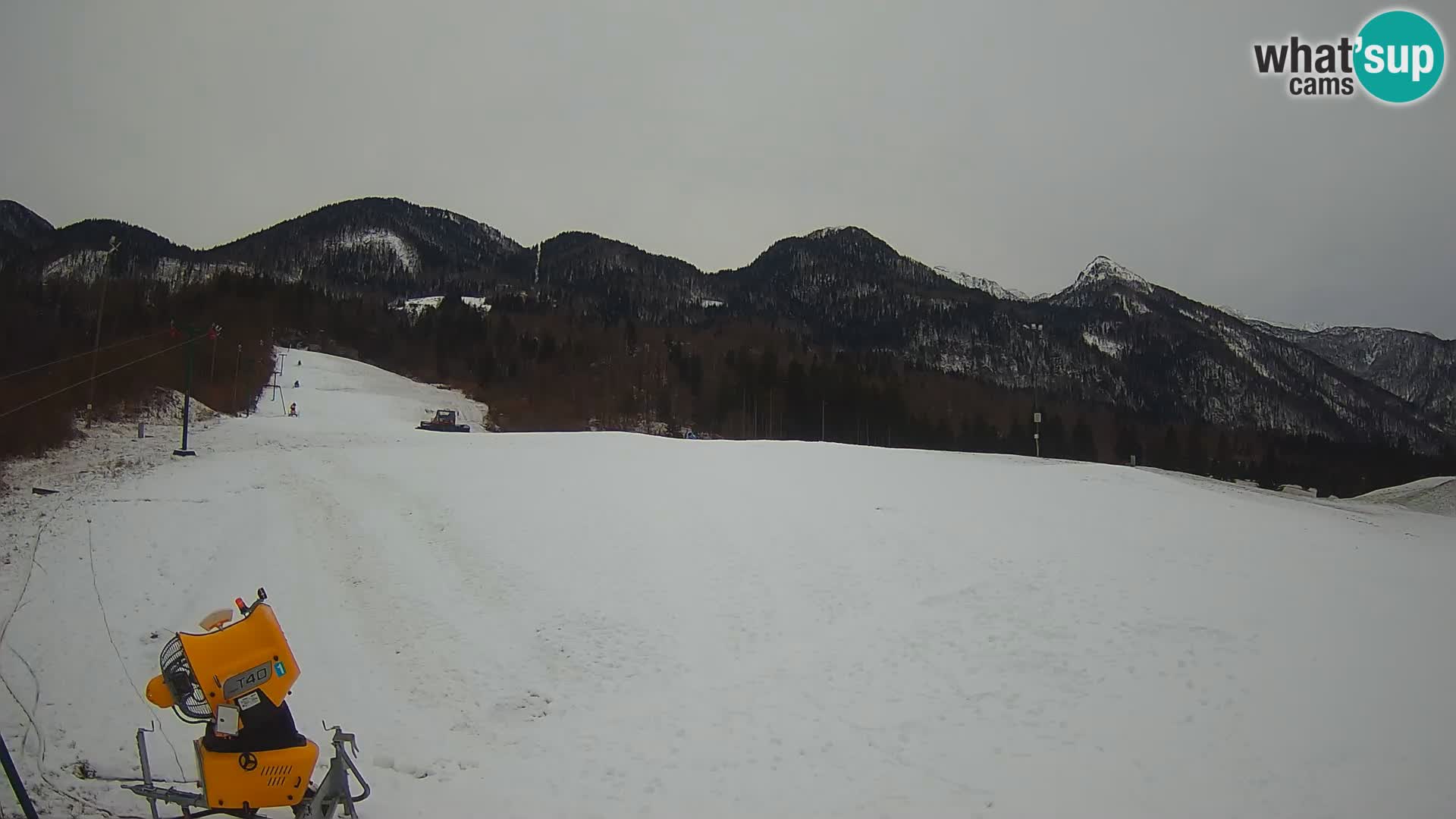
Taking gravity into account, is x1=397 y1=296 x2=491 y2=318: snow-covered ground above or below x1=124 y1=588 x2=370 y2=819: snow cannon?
above

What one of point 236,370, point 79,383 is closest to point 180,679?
point 79,383

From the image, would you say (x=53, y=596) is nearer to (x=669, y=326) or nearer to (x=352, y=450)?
(x=352, y=450)

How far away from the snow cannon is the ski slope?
128 cm

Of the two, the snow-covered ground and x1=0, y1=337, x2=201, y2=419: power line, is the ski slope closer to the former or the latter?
x1=0, y1=337, x2=201, y2=419: power line

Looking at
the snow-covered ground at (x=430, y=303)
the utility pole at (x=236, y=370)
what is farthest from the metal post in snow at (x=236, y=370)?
the snow-covered ground at (x=430, y=303)

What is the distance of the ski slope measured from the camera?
6.68 m

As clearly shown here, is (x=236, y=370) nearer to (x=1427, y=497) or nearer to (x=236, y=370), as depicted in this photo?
(x=236, y=370)

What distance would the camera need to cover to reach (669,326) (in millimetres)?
132125

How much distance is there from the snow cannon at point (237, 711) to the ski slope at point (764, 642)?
1.28 m

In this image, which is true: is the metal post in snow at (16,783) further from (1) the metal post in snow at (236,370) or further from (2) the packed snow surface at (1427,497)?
(1) the metal post in snow at (236,370)

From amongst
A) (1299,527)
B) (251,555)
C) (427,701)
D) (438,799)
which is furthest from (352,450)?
(1299,527)

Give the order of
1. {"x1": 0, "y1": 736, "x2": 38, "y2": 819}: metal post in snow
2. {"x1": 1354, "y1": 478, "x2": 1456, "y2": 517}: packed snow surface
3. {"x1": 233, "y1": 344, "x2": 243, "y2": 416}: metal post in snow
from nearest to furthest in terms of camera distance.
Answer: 1. {"x1": 0, "y1": 736, "x2": 38, "y2": 819}: metal post in snow
2. {"x1": 1354, "y1": 478, "x2": 1456, "y2": 517}: packed snow surface
3. {"x1": 233, "y1": 344, "x2": 243, "y2": 416}: metal post in snow

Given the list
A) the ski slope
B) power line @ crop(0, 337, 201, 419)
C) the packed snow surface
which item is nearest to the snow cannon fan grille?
the ski slope

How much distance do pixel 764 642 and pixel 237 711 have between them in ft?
21.5
